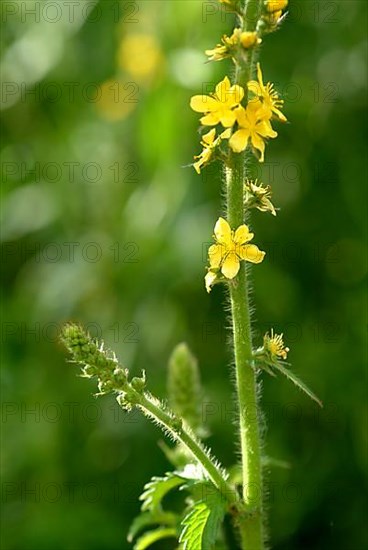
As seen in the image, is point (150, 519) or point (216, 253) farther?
point (150, 519)

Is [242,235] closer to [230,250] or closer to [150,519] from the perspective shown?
[230,250]

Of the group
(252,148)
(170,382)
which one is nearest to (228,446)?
(170,382)

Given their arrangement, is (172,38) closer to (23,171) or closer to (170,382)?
(23,171)

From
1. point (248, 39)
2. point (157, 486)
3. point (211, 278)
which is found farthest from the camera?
point (157, 486)

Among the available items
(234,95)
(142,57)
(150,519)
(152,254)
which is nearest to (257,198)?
(234,95)

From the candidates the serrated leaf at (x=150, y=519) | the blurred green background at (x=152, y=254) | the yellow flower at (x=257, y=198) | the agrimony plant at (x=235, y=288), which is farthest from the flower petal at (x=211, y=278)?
the blurred green background at (x=152, y=254)

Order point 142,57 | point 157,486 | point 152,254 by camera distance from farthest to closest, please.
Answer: point 142,57 → point 152,254 → point 157,486
